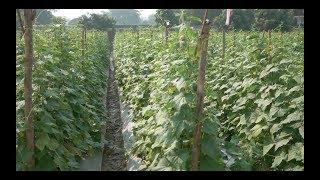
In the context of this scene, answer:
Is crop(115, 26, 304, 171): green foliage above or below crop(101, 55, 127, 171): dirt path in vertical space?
above

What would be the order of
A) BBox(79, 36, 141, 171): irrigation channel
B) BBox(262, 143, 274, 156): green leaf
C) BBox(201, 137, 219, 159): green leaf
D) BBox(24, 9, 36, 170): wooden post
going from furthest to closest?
BBox(79, 36, 141, 171): irrigation channel < BBox(262, 143, 274, 156): green leaf < BBox(201, 137, 219, 159): green leaf < BBox(24, 9, 36, 170): wooden post

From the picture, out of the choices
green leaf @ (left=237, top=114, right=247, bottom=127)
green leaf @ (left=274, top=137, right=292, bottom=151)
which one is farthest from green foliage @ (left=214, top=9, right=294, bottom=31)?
green leaf @ (left=274, top=137, right=292, bottom=151)

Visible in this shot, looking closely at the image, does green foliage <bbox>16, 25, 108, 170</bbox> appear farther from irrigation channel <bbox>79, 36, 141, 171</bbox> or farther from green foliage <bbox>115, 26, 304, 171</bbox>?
green foliage <bbox>115, 26, 304, 171</bbox>

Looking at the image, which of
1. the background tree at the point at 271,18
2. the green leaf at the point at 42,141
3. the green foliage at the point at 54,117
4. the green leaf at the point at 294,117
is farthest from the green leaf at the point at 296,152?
the background tree at the point at 271,18

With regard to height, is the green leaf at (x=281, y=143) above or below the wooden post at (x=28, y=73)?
below

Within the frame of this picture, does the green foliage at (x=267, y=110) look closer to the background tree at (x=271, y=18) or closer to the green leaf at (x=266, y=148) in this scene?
the green leaf at (x=266, y=148)

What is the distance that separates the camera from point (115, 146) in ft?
22.2

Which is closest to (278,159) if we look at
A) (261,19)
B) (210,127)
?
(210,127)

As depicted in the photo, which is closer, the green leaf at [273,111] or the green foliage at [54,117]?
the green foliage at [54,117]

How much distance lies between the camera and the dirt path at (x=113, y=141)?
5.90 meters

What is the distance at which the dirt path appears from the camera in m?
5.90

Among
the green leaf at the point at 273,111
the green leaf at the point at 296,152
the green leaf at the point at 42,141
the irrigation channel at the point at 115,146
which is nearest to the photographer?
the green leaf at the point at 42,141

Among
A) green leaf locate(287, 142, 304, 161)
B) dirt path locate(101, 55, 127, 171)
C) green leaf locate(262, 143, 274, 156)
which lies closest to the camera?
green leaf locate(287, 142, 304, 161)
